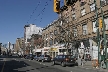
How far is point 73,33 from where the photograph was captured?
36.7 meters

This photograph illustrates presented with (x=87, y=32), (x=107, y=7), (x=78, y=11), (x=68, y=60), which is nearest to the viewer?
(x=68, y=60)

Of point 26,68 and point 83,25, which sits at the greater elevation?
point 83,25

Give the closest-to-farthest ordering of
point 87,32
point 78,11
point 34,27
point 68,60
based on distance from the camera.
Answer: point 68,60
point 87,32
point 78,11
point 34,27

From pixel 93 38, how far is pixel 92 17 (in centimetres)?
358

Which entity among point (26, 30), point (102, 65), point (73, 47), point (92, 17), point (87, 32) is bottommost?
point (102, 65)

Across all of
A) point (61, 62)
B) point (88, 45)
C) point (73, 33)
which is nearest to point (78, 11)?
point (73, 33)

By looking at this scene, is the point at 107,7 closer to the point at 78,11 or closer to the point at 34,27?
the point at 78,11

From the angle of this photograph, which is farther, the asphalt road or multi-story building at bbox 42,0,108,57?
multi-story building at bbox 42,0,108,57

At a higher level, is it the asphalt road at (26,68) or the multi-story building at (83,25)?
the multi-story building at (83,25)

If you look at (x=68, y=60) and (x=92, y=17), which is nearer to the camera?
(x=68, y=60)

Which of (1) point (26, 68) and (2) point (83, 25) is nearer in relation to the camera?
(1) point (26, 68)

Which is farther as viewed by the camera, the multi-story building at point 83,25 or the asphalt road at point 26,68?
the multi-story building at point 83,25

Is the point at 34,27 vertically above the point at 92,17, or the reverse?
the point at 34,27

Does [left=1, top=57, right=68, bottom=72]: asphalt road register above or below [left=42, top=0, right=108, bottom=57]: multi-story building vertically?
below
